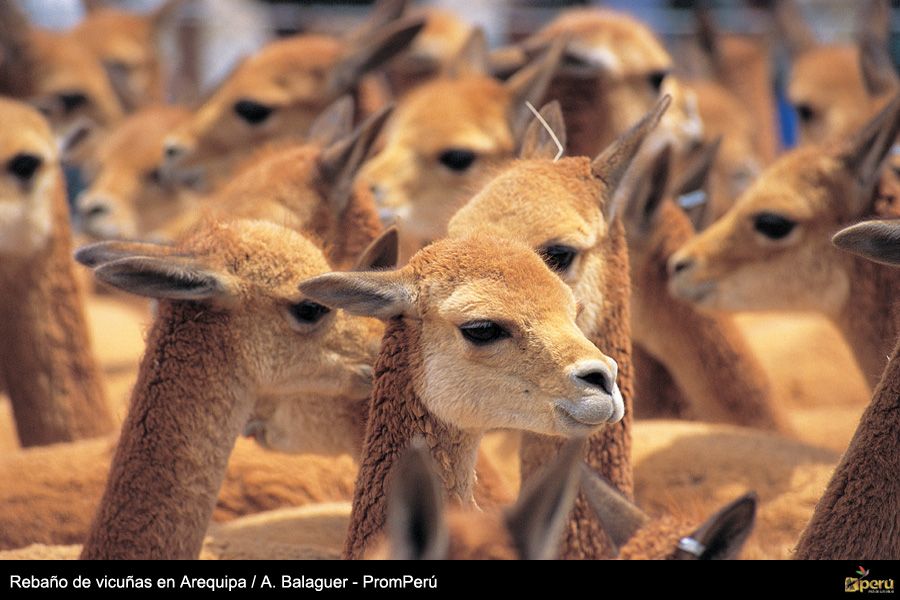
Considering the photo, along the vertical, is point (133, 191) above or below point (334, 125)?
below

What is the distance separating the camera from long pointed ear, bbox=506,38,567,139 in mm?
5570

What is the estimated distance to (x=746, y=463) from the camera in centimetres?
426

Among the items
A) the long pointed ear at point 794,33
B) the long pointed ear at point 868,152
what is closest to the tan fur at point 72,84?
Answer: the long pointed ear at point 868,152

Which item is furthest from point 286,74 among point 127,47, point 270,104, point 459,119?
point 127,47

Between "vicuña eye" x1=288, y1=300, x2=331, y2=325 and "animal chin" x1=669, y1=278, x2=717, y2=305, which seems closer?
"vicuña eye" x1=288, y1=300, x2=331, y2=325

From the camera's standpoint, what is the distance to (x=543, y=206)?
3523 mm

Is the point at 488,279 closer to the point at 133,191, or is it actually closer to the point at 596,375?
the point at 596,375

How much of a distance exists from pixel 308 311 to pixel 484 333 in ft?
Answer: 2.52

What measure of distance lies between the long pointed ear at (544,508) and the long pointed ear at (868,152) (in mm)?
2794

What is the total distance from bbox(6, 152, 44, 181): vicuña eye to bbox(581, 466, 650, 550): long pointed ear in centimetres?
387

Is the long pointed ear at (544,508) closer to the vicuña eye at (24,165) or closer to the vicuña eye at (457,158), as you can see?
the vicuña eye at (457,158)

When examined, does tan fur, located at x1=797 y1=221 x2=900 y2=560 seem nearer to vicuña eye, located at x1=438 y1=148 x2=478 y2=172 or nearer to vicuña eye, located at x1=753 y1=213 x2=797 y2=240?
vicuña eye, located at x1=753 y1=213 x2=797 y2=240

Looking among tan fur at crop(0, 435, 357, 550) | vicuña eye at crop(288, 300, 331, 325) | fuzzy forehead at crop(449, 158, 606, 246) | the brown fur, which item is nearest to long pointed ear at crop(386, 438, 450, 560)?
vicuña eye at crop(288, 300, 331, 325)
